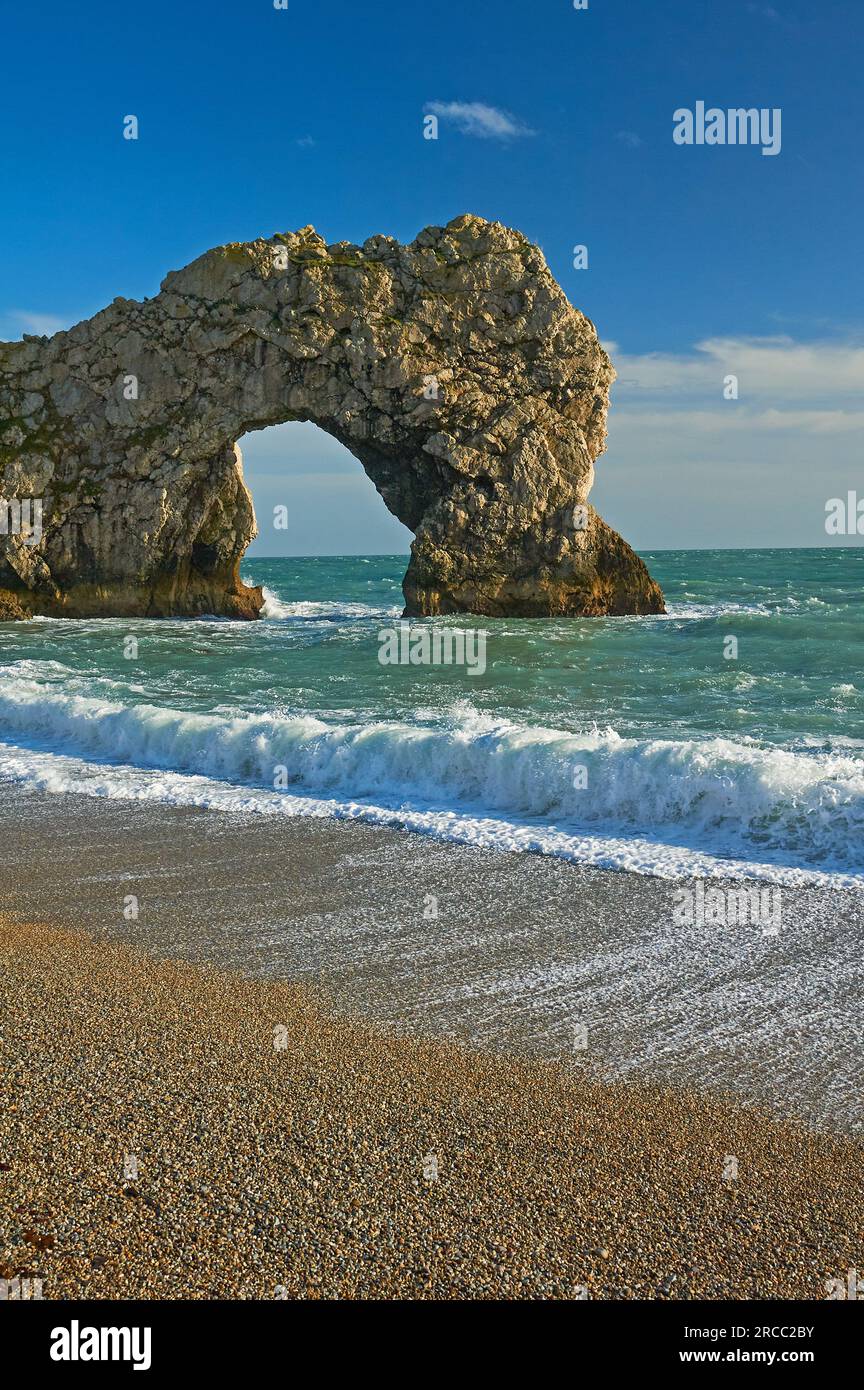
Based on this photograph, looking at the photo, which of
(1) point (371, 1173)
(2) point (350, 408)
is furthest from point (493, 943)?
(2) point (350, 408)

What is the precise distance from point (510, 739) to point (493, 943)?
5275 mm

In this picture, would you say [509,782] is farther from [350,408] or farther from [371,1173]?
[350,408]

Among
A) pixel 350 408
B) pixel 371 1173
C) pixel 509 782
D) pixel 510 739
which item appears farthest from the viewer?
pixel 350 408

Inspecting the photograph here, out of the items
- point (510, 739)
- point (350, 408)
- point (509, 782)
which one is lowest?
point (509, 782)

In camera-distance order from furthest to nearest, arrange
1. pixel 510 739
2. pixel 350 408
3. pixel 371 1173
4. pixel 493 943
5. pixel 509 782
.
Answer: pixel 350 408 → pixel 510 739 → pixel 509 782 → pixel 493 943 → pixel 371 1173

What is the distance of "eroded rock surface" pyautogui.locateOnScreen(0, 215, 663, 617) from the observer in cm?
3850

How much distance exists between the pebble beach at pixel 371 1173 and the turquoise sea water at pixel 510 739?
14.6 ft

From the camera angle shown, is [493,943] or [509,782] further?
[509,782]

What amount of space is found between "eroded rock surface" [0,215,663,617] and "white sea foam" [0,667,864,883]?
25.4 metres

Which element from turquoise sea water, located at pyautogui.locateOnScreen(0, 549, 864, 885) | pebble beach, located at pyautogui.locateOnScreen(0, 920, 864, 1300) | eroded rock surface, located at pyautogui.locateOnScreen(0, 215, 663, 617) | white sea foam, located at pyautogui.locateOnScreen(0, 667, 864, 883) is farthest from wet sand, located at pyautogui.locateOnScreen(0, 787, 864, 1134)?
eroded rock surface, located at pyautogui.locateOnScreen(0, 215, 663, 617)

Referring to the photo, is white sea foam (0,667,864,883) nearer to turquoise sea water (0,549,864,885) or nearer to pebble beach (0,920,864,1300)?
turquoise sea water (0,549,864,885)

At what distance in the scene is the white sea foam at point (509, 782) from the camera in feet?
31.5

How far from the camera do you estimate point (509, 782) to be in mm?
11500
